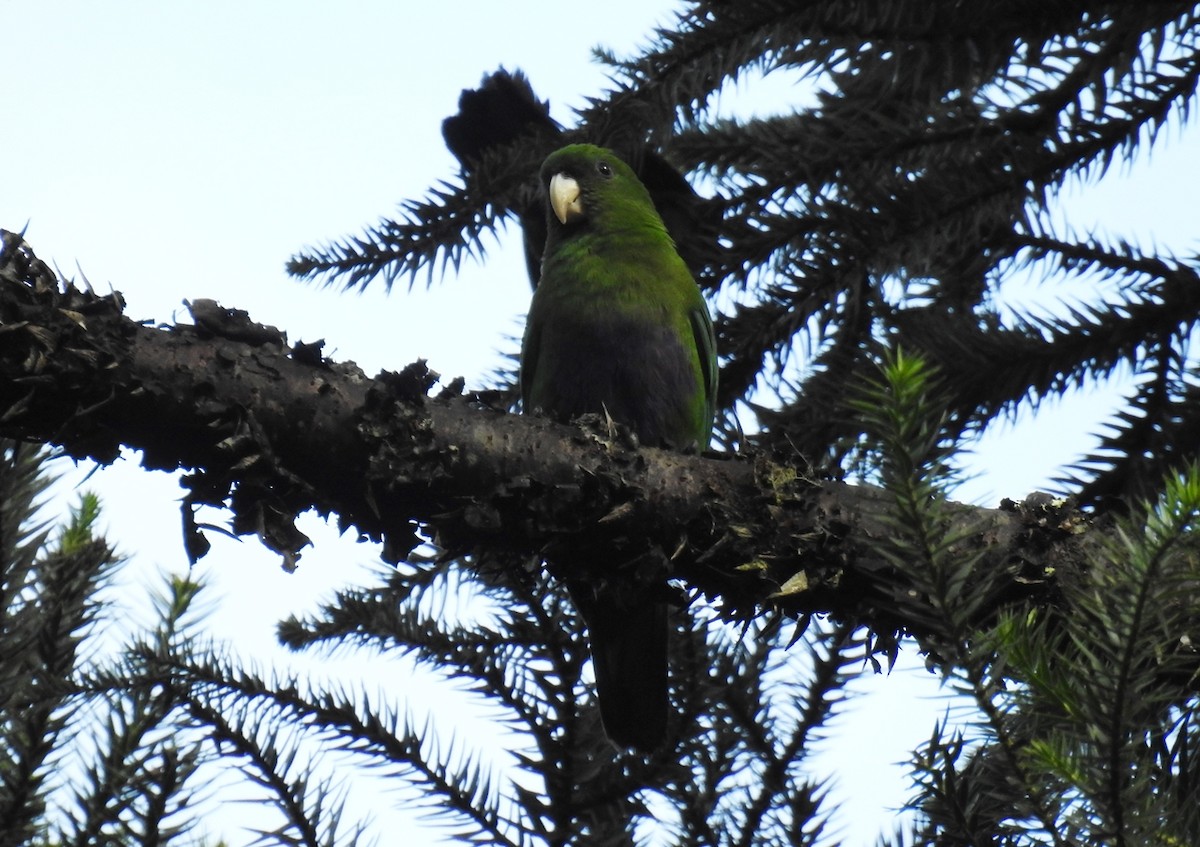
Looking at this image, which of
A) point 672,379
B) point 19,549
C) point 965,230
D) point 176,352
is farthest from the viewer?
point 672,379

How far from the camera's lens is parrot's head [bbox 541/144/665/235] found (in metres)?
3.74

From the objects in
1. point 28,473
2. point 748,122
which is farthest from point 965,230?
point 28,473

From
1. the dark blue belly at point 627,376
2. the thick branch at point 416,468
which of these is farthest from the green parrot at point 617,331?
the thick branch at point 416,468

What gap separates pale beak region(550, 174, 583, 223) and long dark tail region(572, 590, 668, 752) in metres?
1.39

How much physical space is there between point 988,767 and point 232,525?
1076mm

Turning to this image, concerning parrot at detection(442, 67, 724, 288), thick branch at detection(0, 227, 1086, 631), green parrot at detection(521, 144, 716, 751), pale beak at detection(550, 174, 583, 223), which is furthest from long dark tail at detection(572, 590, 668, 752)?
pale beak at detection(550, 174, 583, 223)

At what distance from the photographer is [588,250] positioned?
12.2ft

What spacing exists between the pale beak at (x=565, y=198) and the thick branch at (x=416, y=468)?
68.2 inches

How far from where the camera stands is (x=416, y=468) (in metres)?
1.83

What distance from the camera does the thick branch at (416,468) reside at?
1617mm

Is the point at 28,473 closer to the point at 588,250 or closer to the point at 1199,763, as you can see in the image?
the point at 1199,763

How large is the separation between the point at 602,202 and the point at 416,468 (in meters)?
2.21

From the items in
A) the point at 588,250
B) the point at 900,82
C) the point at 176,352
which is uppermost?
the point at 588,250

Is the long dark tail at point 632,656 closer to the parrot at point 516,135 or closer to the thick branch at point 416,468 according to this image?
the thick branch at point 416,468
